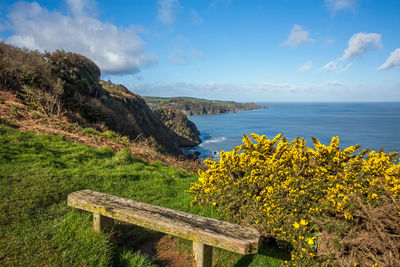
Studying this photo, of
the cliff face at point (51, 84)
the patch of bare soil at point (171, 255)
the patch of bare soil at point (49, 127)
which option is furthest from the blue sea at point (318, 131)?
the patch of bare soil at point (171, 255)

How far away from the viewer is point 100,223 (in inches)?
123

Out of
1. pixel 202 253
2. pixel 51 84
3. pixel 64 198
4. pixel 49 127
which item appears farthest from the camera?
pixel 51 84

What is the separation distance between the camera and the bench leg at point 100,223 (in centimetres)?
311

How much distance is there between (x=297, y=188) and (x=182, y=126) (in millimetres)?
55888

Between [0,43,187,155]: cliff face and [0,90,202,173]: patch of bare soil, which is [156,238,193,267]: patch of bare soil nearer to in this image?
[0,90,202,173]: patch of bare soil

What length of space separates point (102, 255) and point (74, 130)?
875 centimetres

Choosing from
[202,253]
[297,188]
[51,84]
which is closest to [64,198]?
[202,253]

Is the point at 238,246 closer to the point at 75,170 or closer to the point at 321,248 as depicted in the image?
the point at 321,248

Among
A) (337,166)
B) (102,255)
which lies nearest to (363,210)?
(337,166)

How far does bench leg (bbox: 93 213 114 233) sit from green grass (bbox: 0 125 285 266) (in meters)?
0.11

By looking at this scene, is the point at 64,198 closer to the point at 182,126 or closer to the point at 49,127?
the point at 49,127

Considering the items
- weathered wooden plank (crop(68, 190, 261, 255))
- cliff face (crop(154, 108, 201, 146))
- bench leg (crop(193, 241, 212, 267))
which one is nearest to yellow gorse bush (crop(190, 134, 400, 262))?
weathered wooden plank (crop(68, 190, 261, 255))

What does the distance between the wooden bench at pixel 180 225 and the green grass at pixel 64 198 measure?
1.30 feet

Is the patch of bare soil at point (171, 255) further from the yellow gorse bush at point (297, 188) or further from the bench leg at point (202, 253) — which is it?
the yellow gorse bush at point (297, 188)
